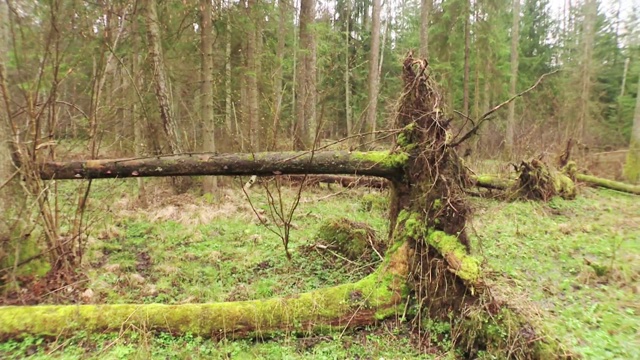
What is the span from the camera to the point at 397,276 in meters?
4.30

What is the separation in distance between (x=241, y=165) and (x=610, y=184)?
12912 mm

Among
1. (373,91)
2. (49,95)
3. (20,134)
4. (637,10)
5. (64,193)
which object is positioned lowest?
(64,193)

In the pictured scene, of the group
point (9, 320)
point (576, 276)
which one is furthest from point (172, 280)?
point (576, 276)

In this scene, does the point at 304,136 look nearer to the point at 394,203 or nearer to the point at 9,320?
the point at 394,203

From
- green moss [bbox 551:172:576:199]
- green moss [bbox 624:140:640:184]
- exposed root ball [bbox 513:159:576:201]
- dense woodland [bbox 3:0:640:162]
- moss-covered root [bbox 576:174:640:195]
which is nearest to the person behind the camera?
dense woodland [bbox 3:0:640:162]

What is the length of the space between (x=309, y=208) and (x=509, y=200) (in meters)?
5.30

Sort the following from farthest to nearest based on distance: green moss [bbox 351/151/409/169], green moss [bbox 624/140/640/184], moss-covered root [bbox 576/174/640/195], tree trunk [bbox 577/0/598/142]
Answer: tree trunk [bbox 577/0/598/142], green moss [bbox 624/140/640/184], moss-covered root [bbox 576/174/640/195], green moss [bbox 351/151/409/169]

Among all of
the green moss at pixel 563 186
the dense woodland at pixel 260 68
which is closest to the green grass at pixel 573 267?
the green moss at pixel 563 186

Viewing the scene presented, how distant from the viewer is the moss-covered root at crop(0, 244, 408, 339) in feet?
12.0

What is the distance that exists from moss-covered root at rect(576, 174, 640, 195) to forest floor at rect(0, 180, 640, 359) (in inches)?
94.5

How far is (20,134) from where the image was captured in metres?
4.60

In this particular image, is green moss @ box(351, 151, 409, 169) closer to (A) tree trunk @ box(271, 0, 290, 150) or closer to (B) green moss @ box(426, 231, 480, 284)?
(B) green moss @ box(426, 231, 480, 284)

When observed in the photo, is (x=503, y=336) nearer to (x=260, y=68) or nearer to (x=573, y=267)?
(x=573, y=267)

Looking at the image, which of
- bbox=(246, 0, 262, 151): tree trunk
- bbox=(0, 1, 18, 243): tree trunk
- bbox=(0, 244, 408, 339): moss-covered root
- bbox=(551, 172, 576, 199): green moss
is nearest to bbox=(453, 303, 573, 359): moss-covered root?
bbox=(0, 244, 408, 339): moss-covered root
